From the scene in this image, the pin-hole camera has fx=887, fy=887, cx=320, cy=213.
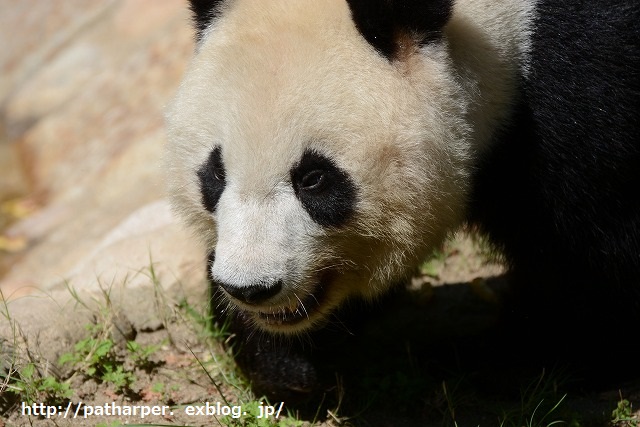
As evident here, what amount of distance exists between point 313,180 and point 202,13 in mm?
1025

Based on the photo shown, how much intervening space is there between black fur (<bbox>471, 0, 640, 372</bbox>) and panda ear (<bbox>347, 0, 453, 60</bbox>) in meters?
0.64

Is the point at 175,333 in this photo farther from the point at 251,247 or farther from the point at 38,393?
the point at 251,247

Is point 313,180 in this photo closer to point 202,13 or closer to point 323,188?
point 323,188

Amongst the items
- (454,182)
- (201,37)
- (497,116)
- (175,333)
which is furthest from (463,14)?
(175,333)

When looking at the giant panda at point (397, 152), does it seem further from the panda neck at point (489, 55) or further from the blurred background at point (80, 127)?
the blurred background at point (80, 127)

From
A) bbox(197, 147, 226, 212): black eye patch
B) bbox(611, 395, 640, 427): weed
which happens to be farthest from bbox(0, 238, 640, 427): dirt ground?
bbox(197, 147, 226, 212): black eye patch

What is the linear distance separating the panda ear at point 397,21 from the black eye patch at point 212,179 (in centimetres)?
76

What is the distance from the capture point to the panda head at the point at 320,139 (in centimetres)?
338

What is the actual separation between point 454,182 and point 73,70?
785 centimetres

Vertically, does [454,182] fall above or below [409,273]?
above

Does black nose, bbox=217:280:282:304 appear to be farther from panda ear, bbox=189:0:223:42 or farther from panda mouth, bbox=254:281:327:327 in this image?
panda ear, bbox=189:0:223:42

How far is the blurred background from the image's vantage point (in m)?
7.62

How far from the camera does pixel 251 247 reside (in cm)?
329

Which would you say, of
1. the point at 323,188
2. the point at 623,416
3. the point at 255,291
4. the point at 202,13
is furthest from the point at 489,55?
the point at 623,416
